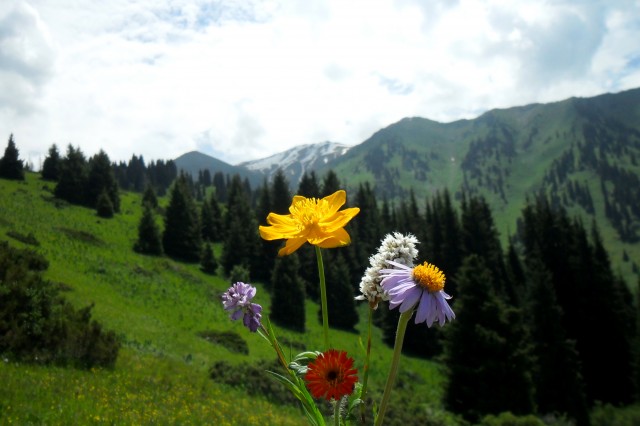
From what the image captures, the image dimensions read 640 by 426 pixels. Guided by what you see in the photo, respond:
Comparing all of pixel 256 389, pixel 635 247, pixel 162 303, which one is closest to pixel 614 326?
pixel 256 389

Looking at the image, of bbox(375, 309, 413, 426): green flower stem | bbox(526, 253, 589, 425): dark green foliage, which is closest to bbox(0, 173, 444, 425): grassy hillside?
bbox(375, 309, 413, 426): green flower stem

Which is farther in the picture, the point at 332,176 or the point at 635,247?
the point at 635,247

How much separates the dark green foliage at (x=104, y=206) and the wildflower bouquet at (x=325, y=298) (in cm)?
6190

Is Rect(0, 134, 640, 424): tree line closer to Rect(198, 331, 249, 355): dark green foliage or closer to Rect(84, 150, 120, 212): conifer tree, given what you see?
Rect(84, 150, 120, 212): conifer tree

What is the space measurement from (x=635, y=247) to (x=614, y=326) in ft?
511

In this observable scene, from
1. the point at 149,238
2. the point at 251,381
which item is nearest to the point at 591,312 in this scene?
the point at 251,381

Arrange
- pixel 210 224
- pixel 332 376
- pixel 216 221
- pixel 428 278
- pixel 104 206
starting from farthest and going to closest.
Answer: pixel 216 221 → pixel 210 224 → pixel 104 206 → pixel 428 278 → pixel 332 376

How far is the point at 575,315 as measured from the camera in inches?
1543

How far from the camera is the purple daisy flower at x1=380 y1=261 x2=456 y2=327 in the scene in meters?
1.53

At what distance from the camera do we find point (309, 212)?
1.79m

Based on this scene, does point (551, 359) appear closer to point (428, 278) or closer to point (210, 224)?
point (428, 278)

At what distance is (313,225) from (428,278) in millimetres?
480

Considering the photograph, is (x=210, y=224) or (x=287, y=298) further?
(x=210, y=224)

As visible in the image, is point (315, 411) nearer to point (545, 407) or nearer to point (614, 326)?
point (545, 407)
